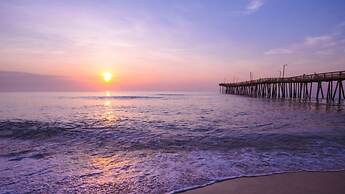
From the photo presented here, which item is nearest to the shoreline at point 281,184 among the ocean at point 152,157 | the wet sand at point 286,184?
the wet sand at point 286,184

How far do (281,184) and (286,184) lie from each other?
9cm

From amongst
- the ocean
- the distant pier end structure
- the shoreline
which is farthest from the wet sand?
the distant pier end structure

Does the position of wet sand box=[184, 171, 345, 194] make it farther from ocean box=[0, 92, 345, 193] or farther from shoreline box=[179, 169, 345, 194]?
ocean box=[0, 92, 345, 193]

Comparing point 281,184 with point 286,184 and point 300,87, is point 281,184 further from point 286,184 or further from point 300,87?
point 300,87

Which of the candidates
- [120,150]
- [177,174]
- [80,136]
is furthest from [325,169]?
[80,136]

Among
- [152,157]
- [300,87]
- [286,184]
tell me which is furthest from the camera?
[300,87]

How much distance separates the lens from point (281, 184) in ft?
A: 17.0

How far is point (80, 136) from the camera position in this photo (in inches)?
446

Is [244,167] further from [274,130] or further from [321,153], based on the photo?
[274,130]

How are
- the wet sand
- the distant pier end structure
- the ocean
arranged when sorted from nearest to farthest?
the wet sand, the ocean, the distant pier end structure

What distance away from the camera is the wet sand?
4797 mm

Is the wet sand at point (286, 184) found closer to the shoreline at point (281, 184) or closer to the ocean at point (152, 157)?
the shoreline at point (281, 184)

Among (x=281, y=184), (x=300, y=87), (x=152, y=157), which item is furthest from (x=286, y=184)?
(x=300, y=87)

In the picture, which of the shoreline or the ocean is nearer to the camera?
the shoreline
